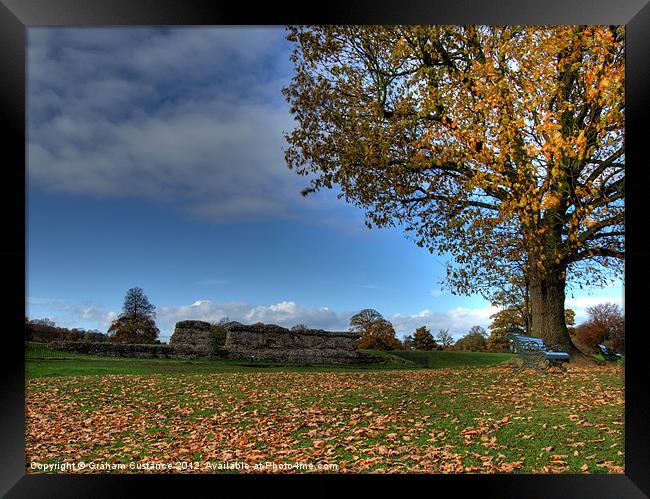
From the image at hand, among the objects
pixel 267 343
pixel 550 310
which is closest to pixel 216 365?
pixel 267 343

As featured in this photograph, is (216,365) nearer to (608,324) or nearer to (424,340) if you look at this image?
(424,340)

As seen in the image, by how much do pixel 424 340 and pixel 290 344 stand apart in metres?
3.13

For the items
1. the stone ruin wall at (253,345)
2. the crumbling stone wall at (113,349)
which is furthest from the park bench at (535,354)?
the crumbling stone wall at (113,349)

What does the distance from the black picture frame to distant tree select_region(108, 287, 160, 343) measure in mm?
7669

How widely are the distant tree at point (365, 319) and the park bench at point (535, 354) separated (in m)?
3.68

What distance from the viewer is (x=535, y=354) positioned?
734 centimetres

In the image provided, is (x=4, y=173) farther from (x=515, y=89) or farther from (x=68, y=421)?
(x=515, y=89)

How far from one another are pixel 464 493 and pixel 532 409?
2.46 m

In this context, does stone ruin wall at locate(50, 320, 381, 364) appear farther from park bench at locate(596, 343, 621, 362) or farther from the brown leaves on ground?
park bench at locate(596, 343, 621, 362)

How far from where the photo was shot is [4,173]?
3330mm

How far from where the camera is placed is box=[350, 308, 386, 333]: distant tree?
10.5 meters

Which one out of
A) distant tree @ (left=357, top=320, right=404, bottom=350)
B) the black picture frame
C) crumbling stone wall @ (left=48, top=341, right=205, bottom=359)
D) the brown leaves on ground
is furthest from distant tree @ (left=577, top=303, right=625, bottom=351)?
crumbling stone wall @ (left=48, top=341, right=205, bottom=359)
